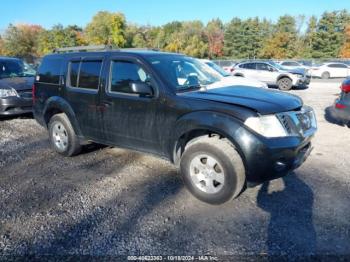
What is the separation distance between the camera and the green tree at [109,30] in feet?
215

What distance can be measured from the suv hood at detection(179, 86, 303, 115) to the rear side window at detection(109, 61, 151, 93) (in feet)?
2.38

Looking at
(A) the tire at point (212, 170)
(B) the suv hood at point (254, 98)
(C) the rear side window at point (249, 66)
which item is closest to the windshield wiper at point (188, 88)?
(B) the suv hood at point (254, 98)

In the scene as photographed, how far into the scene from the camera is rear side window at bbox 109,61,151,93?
4.25m

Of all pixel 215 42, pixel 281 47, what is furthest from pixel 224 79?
pixel 215 42

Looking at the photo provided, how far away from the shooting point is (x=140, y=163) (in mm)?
5117

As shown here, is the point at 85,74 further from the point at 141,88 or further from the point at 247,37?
the point at 247,37

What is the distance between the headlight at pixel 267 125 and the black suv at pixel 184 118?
11 mm

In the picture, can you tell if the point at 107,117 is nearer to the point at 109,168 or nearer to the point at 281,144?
the point at 109,168

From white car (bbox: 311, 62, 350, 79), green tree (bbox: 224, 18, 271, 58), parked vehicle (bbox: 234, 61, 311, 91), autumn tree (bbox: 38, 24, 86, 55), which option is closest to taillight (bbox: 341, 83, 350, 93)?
parked vehicle (bbox: 234, 61, 311, 91)

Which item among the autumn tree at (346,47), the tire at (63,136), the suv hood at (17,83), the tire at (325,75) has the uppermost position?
the autumn tree at (346,47)

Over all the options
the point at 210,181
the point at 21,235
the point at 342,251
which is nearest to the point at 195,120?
the point at 210,181

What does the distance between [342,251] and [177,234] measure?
151cm

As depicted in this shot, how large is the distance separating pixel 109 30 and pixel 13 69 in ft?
200

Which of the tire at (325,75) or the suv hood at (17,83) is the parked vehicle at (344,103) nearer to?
the suv hood at (17,83)
